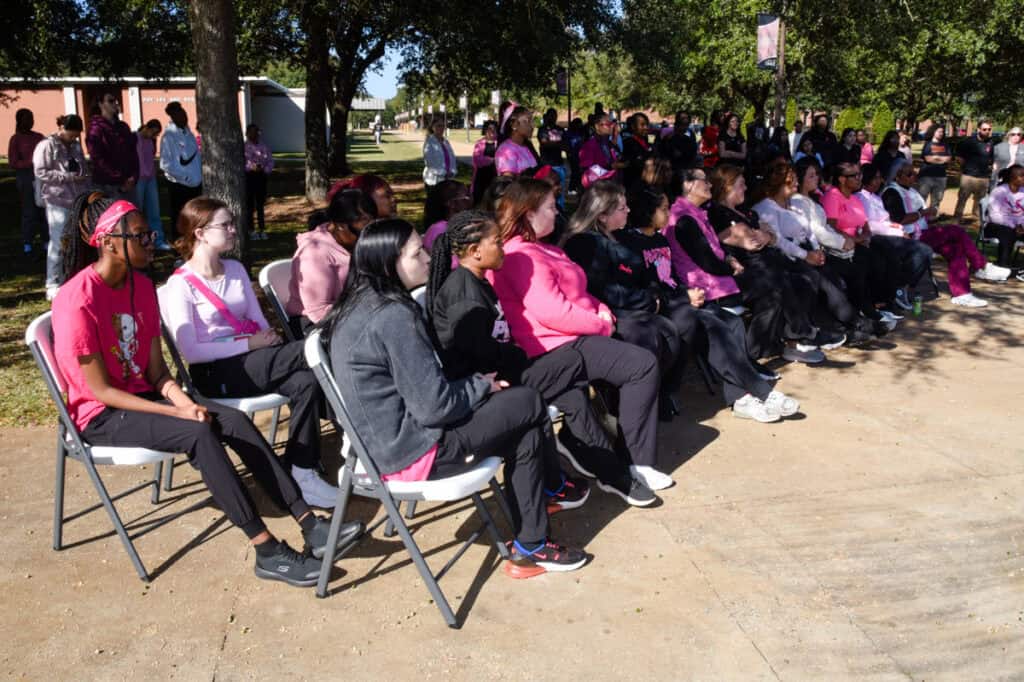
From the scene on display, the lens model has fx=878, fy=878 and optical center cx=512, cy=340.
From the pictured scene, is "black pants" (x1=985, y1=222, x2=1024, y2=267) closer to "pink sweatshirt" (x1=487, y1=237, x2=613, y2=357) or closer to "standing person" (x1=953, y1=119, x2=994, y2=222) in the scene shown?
"standing person" (x1=953, y1=119, x2=994, y2=222)

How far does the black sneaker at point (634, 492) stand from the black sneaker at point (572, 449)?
0.62ft

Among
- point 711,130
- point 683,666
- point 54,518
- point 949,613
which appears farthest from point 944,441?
point 711,130

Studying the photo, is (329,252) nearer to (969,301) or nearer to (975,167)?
(969,301)

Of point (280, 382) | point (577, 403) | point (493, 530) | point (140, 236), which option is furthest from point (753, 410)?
point (140, 236)

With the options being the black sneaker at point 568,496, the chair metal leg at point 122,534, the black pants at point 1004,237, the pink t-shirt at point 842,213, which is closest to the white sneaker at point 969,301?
the pink t-shirt at point 842,213

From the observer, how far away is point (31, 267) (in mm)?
10641

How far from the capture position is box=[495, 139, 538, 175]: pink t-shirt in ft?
30.6

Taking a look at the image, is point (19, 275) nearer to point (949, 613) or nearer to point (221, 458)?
point (221, 458)

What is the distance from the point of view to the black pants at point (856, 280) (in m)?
7.55

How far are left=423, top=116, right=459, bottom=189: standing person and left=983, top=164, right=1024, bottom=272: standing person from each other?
6.74 meters

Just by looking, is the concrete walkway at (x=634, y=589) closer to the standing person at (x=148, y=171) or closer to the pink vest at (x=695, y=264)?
the pink vest at (x=695, y=264)

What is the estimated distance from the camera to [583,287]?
15.8ft

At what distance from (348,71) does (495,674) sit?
19605 millimetres

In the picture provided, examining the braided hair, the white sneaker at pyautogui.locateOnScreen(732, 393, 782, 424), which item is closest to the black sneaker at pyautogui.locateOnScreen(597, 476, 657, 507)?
the braided hair
